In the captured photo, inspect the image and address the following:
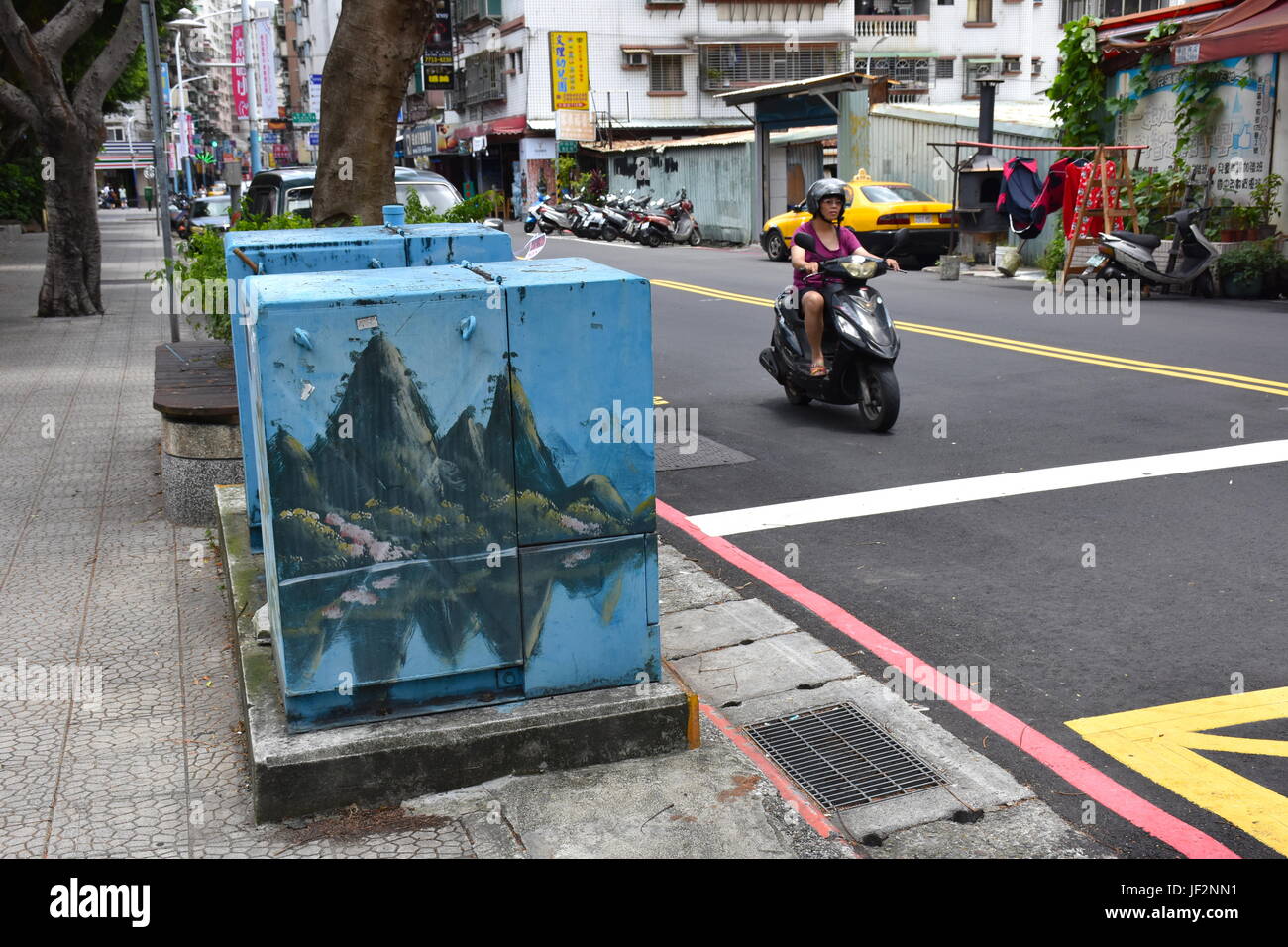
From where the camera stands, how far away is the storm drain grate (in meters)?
4.12

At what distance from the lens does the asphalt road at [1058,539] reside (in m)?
4.62

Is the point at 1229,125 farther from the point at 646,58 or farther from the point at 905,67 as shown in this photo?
the point at 905,67

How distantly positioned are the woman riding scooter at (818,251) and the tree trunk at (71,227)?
11.6 metres

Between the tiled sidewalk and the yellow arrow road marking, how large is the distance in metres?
2.23

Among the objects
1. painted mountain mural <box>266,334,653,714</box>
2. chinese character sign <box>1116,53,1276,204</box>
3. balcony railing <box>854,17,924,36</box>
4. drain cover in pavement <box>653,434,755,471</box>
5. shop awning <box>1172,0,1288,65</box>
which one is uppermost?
balcony railing <box>854,17,924,36</box>

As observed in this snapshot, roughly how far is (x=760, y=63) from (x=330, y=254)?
165 feet

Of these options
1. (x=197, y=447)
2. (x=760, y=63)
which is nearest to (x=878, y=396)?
(x=197, y=447)

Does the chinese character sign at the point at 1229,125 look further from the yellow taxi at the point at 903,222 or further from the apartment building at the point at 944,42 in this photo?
the apartment building at the point at 944,42

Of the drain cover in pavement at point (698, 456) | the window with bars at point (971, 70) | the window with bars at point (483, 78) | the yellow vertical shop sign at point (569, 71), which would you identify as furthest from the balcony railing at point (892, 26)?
the drain cover in pavement at point (698, 456)

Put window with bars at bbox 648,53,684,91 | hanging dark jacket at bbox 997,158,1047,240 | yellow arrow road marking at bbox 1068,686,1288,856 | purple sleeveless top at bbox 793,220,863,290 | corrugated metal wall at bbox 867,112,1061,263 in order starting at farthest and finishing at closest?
window with bars at bbox 648,53,684,91 → corrugated metal wall at bbox 867,112,1061,263 → hanging dark jacket at bbox 997,158,1047,240 → purple sleeveless top at bbox 793,220,863,290 → yellow arrow road marking at bbox 1068,686,1288,856

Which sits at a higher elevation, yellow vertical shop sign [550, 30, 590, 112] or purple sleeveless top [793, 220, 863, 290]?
yellow vertical shop sign [550, 30, 590, 112]

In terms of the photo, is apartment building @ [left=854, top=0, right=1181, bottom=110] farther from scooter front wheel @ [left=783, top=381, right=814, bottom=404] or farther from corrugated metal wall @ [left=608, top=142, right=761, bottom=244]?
scooter front wheel @ [left=783, top=381, right=814, bottom=404]

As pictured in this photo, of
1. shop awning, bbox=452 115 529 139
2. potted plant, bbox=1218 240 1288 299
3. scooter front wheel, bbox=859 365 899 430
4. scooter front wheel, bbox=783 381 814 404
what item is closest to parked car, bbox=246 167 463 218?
scooter front wheel, bbox=783 381 814 404
